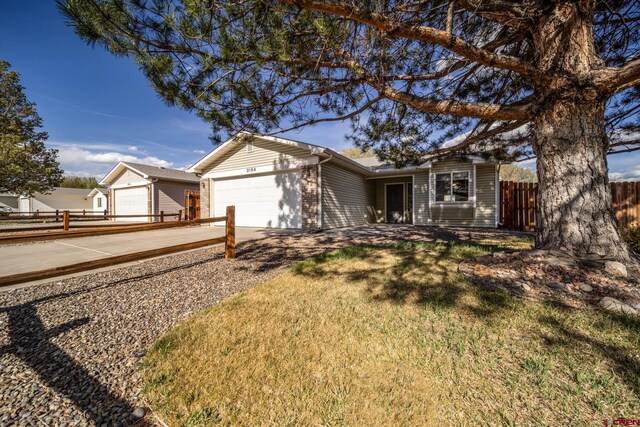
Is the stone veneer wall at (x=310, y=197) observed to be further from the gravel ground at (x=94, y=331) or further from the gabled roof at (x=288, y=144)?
the gravel ground at (x=94, y=331)

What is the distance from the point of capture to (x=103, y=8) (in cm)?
279

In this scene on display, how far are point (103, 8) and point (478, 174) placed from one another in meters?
12.5

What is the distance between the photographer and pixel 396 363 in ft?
6.61

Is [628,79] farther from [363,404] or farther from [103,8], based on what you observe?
[103,8]

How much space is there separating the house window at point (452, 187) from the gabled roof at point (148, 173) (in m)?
14.6

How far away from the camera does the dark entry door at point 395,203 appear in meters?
13.7

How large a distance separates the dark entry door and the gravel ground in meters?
9.94

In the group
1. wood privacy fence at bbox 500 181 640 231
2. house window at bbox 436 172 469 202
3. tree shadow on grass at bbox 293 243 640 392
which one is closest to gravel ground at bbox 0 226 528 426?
tree shadow on grass at bbox 293 243 640 392

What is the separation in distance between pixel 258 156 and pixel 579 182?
9.71 meters

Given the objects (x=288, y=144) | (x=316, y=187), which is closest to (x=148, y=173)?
(x=288, y=144)

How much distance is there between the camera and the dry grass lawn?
1582 millimetres

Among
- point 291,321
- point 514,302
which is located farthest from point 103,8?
point 514,302

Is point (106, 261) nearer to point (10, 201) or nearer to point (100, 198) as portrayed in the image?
point (100, 198)

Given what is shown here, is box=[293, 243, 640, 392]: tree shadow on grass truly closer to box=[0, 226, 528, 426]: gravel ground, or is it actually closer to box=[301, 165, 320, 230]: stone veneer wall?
box=[0, 226, 528, 426]: gravel ground
